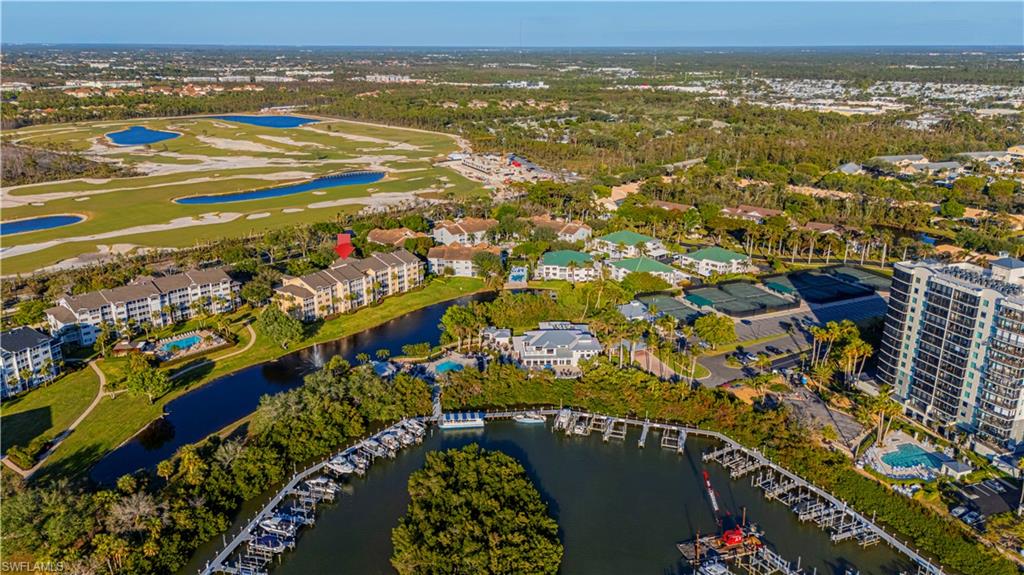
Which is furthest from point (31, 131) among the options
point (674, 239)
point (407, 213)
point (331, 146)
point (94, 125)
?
point (674, 239)

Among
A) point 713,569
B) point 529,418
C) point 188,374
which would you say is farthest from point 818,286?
point 188,374

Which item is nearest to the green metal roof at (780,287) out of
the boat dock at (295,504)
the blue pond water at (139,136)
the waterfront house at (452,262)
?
the waterfront house at (452,262)

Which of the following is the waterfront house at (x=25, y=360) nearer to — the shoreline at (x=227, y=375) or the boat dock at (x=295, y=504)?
the shoreline at (x=227, y=375)

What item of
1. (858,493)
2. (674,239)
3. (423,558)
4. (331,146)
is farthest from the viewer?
(331,146)

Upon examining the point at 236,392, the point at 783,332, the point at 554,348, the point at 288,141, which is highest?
the point at 288,141

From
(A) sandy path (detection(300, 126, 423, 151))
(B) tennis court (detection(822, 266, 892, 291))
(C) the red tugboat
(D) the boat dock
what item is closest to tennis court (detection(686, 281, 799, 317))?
(B) tennis court (detection(822, 266, 892, 291))

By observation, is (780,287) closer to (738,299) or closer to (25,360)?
(738,299)

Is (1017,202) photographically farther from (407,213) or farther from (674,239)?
(407,213)
